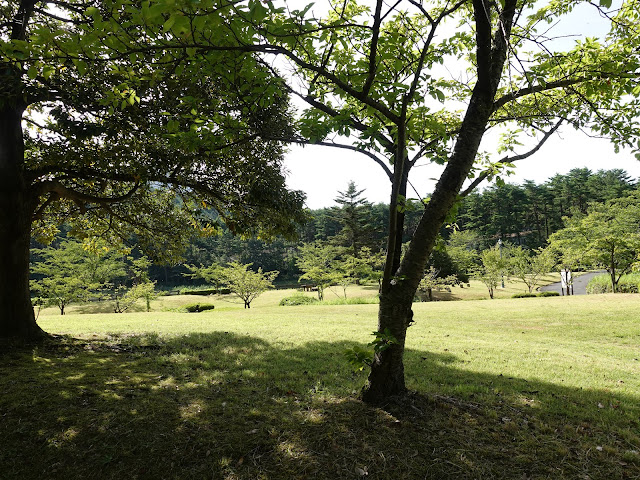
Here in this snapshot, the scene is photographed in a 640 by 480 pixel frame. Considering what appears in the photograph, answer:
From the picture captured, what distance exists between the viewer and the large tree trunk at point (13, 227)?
236 inches

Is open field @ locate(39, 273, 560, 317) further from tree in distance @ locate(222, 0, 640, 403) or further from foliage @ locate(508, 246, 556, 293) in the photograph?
tree in distance @ locate(222, 0, 640, 403)

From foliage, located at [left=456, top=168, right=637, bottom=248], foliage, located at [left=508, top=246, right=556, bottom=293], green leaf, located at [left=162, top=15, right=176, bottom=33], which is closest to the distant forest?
foliage, located at [left=456, top=168, right=637, bottom=248]

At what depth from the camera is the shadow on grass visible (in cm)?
275

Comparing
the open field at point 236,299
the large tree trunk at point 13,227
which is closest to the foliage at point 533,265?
the open field at point 236,299

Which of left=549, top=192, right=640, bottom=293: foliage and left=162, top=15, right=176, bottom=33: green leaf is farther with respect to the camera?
left=549, top=192, right=640, bottom=293: foliage

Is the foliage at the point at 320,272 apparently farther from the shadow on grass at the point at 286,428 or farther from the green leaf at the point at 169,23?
the green leaf at the point at 169,23

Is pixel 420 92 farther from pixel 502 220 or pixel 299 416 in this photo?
pixel 502 220

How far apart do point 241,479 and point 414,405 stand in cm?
191

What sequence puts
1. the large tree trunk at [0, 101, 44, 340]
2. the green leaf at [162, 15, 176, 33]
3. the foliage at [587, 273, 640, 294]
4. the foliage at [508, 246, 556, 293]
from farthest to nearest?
the foliage at [508, 246, 556, 293] < the foliage at [587, 273, 640, 294] < the large tree trunk at [0, 101, 44, 340] < the green leaf at [162, 15, 176, 33]

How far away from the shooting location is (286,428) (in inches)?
131

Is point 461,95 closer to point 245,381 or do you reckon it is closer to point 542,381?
point 542,381

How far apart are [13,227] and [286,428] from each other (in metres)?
6.18

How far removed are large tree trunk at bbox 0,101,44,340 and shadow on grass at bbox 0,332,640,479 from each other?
1379 millimetres

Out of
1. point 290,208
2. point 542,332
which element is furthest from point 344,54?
point 542,332
